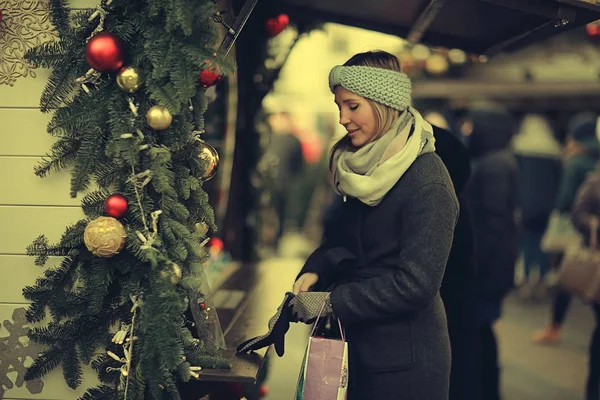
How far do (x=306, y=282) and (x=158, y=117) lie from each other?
0.97m

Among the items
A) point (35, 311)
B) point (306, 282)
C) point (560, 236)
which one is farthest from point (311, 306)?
point (560, 236)

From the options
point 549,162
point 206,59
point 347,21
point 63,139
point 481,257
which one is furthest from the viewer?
point 549,162

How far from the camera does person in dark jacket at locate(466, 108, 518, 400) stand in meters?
4.39

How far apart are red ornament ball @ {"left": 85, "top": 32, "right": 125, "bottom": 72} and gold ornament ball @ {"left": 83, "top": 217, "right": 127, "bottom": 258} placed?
0.49 metres

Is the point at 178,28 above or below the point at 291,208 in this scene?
below

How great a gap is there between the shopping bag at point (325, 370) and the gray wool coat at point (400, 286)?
112 millimetres

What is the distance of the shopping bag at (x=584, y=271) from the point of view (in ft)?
15.5

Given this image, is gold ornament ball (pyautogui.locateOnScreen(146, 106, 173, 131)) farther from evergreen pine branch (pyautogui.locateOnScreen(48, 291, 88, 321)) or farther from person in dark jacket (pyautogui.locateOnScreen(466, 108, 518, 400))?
person in dark jacket (pyautogui.locateOnScreen(466, 108, 518, 400))

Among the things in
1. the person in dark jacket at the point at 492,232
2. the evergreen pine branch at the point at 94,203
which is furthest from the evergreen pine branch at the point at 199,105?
the person in dark jacket at the point at 492,232

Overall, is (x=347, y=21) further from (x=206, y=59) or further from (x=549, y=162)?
(x=549, y=162)

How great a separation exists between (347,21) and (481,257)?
1718 millimetres

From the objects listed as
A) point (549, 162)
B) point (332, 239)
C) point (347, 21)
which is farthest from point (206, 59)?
point (549, 162)

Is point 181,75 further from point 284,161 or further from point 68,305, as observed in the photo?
point 284,161

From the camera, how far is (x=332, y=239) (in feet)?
9.71
